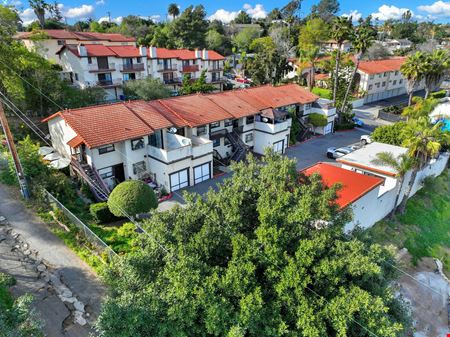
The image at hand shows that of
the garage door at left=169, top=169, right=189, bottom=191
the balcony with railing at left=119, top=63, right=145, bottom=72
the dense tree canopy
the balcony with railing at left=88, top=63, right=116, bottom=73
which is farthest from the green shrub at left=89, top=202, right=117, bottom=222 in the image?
the balcony with railing at left=119, top=63, right=145, bottom=72

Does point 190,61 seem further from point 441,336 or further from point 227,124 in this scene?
point 441,336

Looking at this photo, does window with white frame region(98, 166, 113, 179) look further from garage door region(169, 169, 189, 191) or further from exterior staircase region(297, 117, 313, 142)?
exterior staircase region(297, 117, 313, 142)

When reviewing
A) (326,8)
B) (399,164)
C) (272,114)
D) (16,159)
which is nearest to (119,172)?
(16,159)

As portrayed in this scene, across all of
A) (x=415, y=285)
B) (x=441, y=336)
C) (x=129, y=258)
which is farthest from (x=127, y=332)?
(x=415, y=285)

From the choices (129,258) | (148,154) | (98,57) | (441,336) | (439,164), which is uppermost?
(98,57)

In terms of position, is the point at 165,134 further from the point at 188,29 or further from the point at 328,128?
the point at 188,29
